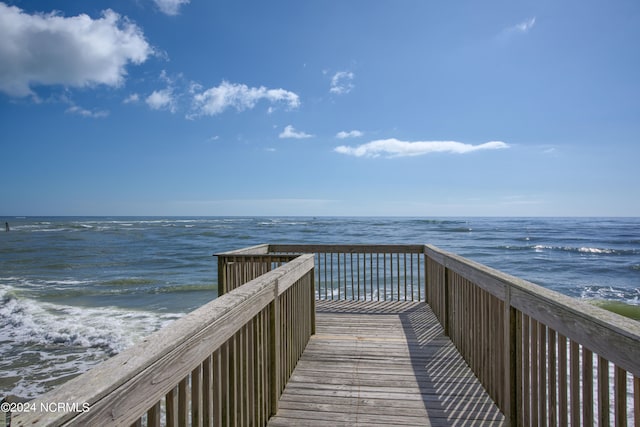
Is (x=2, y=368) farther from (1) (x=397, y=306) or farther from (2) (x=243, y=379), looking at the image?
(1) (x=397, y=306)

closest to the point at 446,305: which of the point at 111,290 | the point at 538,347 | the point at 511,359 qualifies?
the point at 511,359

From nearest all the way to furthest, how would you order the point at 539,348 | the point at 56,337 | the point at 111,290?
the point at 539,348 < the point at 56,337 < the point at 111,290

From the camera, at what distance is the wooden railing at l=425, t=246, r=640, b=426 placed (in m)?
1.31

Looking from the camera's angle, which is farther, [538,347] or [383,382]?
[383,382]

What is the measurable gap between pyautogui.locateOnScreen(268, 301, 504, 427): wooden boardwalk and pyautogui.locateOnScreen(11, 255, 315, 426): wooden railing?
256mm

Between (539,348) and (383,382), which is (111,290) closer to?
(383,382)

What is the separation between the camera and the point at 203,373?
150cm

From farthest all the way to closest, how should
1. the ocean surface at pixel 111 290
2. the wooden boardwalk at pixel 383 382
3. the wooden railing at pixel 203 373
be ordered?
the ocean surface at pixel 111 290 < the wooden boardwalk at pixel 383 382 < the wooden railing at pixel 203 373

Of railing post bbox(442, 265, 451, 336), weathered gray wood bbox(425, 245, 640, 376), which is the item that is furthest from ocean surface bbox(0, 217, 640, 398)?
weathered gray wood bbox(425, 245, 640, 376)

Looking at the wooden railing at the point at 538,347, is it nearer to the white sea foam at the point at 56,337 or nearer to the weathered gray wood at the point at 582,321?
the weathered gray wood at the point at 582,321

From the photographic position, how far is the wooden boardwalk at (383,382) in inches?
96.7

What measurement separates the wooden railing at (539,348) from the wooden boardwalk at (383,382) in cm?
20

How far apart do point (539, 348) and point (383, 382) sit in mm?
1429

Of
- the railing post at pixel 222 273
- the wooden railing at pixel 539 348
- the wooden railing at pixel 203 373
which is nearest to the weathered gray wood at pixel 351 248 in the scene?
the railing post at pixel 222 273
